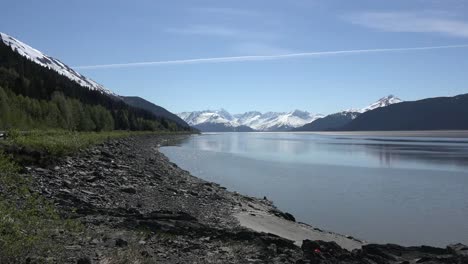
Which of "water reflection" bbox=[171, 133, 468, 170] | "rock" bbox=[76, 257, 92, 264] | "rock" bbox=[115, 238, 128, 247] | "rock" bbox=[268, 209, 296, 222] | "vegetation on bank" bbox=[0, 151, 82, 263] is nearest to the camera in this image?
"vegetation on bank" bbox=[0, 151, 82, 263]

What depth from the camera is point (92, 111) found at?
125875 mm

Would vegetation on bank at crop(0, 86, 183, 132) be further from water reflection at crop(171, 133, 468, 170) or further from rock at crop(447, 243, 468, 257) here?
rock at crop(447, 243, 468, 257)

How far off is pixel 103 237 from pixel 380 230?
557 inches

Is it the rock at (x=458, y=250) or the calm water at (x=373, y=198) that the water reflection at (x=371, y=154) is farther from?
the rock at (x=458, y=250)

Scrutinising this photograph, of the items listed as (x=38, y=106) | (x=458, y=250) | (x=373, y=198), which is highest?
(x=38, y=106)

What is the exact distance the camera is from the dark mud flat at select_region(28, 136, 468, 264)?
1148cm

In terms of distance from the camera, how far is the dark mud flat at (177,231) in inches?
452

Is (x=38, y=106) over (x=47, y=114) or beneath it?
over

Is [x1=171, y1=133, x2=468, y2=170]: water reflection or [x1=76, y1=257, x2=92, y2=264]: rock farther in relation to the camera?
[x1=171, y1=133, x2=468, y2=170]: water reflection

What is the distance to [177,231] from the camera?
556 inches

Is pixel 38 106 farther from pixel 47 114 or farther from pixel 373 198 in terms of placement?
pixel 373 198

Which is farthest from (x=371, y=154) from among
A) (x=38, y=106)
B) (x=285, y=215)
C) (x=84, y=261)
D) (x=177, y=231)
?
(x=84, y=261)

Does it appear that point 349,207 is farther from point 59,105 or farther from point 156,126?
point 156,126

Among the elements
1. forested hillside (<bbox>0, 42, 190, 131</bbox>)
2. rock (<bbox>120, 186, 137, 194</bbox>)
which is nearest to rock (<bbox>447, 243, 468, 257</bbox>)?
rock (<bbox>120, 186, 137, 194</bbox>)
